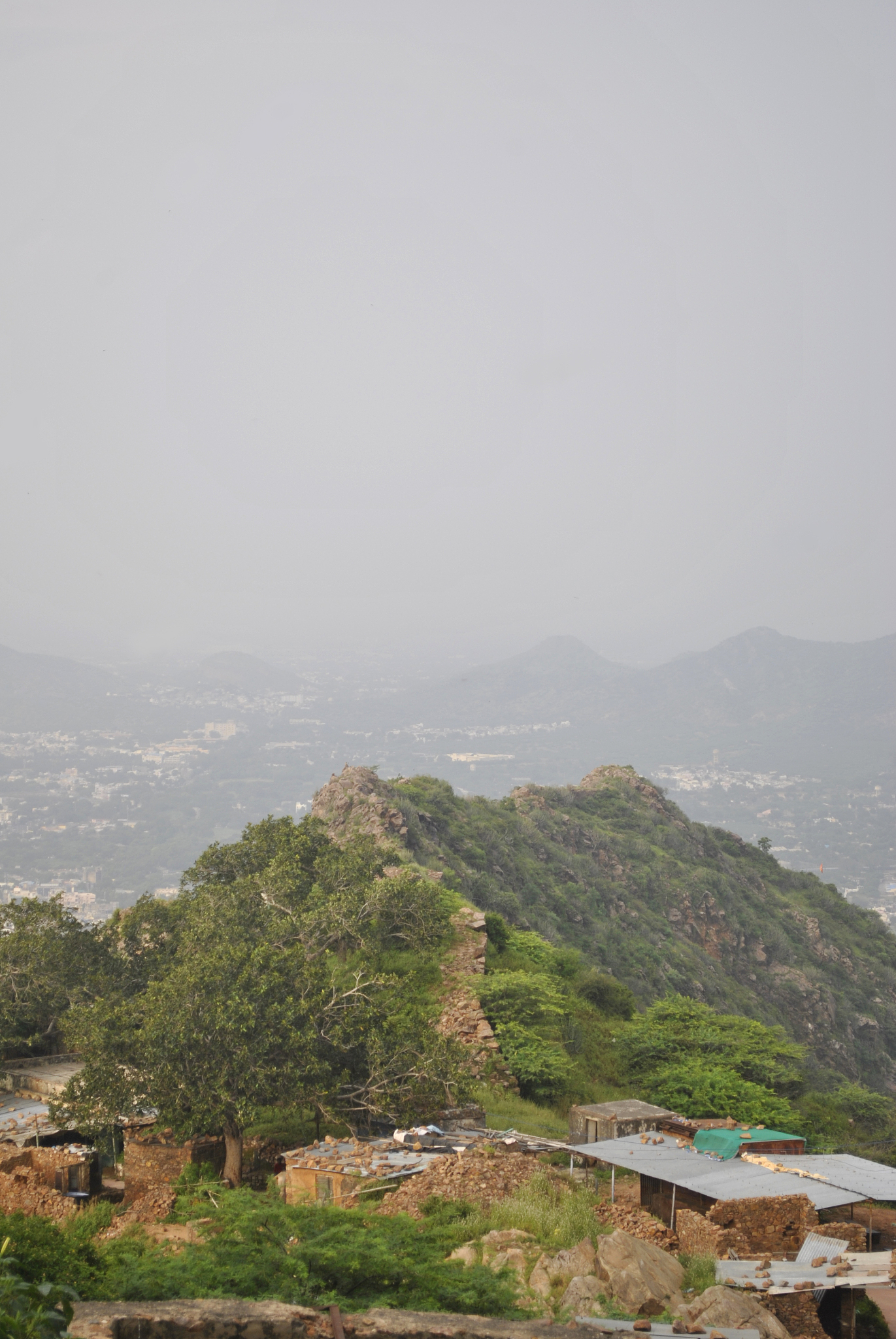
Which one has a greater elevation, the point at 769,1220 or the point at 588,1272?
the point at 588,1272

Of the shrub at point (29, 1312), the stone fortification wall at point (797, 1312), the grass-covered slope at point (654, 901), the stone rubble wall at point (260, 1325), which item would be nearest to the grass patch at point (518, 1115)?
the stone fortification wall at point (797, 1312)

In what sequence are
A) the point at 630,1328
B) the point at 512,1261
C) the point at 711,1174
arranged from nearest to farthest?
the point at 630,1328, the point at 512,1261, the point at 711,1174

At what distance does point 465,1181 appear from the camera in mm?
13914

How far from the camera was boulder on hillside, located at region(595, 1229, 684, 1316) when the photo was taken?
9.85 m

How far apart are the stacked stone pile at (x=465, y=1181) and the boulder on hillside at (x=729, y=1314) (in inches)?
169

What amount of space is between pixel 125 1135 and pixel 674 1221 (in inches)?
410

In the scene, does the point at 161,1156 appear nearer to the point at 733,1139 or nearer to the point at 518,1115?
the point at 518,1115

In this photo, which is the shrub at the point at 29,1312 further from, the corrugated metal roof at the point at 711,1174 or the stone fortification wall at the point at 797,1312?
the corrugated metal roof at the point at 711,1174

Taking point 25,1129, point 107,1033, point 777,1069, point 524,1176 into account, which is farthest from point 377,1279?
point 777,1069

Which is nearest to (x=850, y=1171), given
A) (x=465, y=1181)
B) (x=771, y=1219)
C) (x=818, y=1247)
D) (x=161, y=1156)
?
(x=771, y=1219)

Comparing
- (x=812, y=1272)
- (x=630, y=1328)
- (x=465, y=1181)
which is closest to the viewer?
(x=630, y=1328)

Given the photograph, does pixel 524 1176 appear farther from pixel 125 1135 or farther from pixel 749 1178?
pixel 125 1135

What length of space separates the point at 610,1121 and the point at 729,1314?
8.20 m

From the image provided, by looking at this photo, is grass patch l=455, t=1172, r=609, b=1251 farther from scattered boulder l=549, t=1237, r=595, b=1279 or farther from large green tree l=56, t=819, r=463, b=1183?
large green tree l=56, t=819, r=463, b=1183
